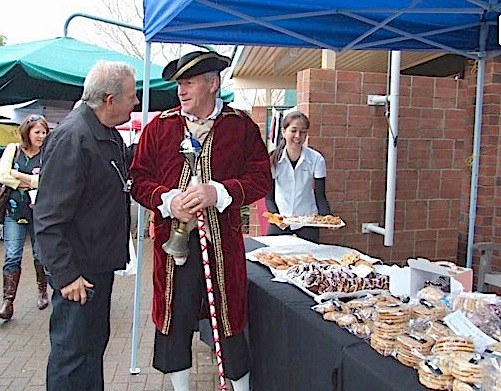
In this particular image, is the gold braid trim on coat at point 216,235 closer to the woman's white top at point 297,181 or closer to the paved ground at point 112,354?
Result: the paved ground at point 112,354

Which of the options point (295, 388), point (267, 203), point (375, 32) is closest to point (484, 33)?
point (375, 32)

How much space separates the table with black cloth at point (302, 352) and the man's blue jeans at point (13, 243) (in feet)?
7.88

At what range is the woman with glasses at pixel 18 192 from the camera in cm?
454

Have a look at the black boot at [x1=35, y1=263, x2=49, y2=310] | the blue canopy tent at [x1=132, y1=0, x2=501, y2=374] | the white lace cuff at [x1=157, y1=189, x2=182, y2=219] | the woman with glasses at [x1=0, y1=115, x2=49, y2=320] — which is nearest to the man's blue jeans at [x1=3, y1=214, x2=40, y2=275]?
the woman with glasses at [x1=0, y1=115, x2=49, y2=320]

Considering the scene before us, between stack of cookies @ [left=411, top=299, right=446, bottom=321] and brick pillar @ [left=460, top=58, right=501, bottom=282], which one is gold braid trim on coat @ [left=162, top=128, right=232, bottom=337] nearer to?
stack of cookies @ [left=411, top=299, right=446, bottom=321]

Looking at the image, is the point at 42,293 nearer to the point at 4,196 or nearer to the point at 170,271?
the point at 4,196

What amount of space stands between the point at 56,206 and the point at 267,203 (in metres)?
2.11

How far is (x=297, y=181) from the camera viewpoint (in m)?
4.14

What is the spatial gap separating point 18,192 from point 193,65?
266cm

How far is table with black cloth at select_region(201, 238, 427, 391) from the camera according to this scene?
175 cm

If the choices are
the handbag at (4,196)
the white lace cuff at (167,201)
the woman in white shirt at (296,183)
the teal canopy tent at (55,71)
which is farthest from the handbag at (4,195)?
the white lace cuff at (167,201)

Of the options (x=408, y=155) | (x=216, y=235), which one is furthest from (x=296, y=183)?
(x=216, y=235)

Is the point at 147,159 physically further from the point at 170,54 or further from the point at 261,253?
the point at 170,54

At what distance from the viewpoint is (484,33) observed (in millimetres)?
3939
